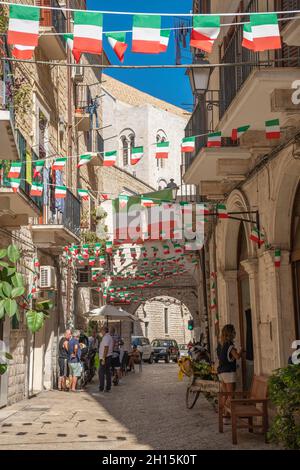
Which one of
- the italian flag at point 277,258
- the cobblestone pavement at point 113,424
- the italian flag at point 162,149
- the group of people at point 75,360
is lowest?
the cobblestone pavement at point 113,424

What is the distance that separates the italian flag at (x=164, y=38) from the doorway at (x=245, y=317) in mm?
7427

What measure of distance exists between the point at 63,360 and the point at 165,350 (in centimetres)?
2082

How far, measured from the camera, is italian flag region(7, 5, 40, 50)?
6.31 meters

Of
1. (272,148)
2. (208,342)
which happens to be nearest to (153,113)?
(208,342)

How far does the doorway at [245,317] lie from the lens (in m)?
13.4

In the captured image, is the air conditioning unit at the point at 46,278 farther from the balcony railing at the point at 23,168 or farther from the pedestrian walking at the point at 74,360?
the balcony railing at the point at 23,168

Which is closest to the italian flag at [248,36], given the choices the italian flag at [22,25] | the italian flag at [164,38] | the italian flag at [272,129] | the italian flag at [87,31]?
the italian flag at [164,38]

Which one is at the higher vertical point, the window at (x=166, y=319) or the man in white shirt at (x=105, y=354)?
the window at (x=166, y=319)

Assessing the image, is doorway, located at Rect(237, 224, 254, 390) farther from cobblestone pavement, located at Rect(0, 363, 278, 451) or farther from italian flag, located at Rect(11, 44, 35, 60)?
italian flag, located at Rect(11, 44, 35, 60)

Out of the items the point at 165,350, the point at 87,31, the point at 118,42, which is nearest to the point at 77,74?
the point at 118,42

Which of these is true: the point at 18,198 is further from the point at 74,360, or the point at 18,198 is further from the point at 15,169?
the point at 74,360

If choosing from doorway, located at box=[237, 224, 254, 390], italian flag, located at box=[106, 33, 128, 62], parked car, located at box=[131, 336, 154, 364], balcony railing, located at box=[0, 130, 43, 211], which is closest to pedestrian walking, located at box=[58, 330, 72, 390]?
doorway, located at box=[237, 224, 254, 390]

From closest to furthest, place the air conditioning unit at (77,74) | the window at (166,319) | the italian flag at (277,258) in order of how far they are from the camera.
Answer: the italian flag at (277,258) → the air conditioning unit at (77,74) → the window at (166,319)

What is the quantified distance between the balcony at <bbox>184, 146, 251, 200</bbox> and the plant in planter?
4866 millimetres
